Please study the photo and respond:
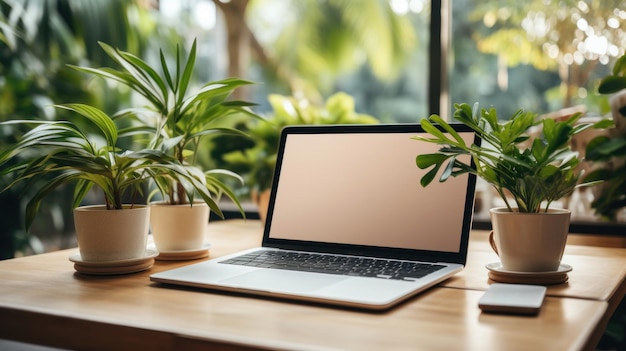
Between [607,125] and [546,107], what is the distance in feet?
4.65

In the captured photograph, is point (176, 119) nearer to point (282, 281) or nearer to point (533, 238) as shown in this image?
point (282, 281)

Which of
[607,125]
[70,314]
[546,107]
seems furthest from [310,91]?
[70,314]

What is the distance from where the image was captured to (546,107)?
8.39 ft

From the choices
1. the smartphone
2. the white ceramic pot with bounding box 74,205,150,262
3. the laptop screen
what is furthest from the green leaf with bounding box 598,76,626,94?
the white ceramic pot with bounding box 74,205,150,262

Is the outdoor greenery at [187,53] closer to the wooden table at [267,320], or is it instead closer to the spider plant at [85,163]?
the spider plant at [85,163]

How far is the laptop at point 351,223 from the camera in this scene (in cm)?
90

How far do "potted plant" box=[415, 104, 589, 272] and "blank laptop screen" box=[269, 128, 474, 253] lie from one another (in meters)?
0.12

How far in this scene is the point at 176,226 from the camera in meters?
1.14

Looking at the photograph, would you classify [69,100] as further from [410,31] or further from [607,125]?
[410,31]

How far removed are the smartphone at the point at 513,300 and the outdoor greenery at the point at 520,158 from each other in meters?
0.17

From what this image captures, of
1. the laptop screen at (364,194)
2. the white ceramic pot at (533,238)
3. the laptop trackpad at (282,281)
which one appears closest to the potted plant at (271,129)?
the laptop screen at (364,194)

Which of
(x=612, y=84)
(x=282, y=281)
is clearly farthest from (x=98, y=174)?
(x=612, y=84)

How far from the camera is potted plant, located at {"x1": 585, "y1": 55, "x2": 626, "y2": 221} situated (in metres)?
1.29

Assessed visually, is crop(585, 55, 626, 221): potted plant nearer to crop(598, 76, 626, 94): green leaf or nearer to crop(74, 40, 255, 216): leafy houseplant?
crop(598, 76, 626, 94): green leaf
